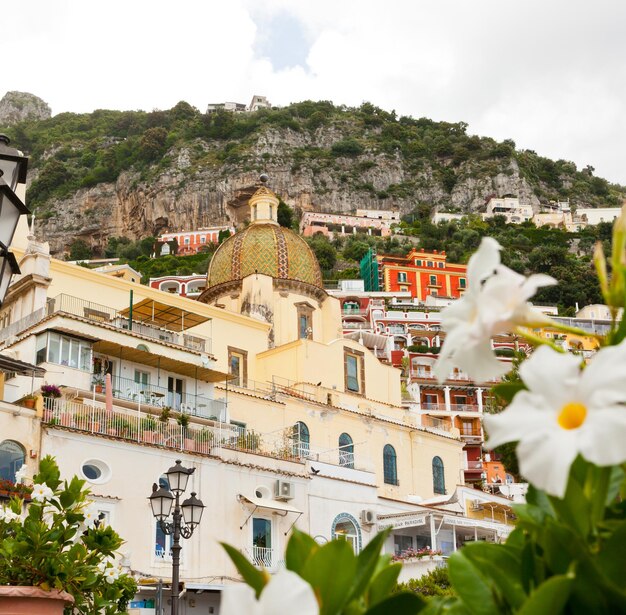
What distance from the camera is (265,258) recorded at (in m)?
41.3

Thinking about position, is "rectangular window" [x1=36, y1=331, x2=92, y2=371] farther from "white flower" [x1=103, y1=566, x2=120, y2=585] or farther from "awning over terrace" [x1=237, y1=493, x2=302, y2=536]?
"white flower" [x1=103, y1=566, x2=120, y2=585]

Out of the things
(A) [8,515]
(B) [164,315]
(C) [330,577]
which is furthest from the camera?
(B) [164,315]

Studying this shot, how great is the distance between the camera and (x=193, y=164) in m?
123

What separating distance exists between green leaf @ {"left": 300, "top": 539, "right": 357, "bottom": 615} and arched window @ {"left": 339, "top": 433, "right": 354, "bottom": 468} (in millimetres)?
29387

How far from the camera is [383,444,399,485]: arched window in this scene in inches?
1431

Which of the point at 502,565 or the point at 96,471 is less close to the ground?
the point at 96,471

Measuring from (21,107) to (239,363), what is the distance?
15410 cm

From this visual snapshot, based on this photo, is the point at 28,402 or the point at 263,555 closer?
the point at 28,402

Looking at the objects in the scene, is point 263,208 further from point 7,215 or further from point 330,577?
point 330,577

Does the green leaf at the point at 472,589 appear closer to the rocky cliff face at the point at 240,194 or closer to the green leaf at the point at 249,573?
the green leaf at the point at 249,573

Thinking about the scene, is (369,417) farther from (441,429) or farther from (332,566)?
(332,566)

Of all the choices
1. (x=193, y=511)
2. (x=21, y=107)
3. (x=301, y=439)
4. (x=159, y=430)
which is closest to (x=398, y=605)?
(x=193, y=511)

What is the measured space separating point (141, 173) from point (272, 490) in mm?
99919

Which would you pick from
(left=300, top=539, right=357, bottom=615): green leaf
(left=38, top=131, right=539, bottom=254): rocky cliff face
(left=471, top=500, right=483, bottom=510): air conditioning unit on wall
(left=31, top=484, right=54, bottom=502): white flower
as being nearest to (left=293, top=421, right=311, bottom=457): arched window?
(left=471, top=500, right=483, bottom=510): air conditioning unit on wall
